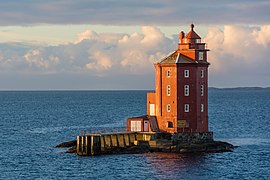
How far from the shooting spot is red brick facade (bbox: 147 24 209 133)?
7562 cm

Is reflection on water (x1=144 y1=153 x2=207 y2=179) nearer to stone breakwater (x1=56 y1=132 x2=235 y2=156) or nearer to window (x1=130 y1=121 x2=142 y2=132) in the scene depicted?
stone breakwater (x1=56 y1=132 x2=235 y2=156)

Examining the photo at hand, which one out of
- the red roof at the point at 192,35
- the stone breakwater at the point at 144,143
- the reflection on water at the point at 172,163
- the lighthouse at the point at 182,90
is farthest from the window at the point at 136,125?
the red roof at the point at 192,35

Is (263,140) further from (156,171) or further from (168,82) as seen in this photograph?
(156,171)

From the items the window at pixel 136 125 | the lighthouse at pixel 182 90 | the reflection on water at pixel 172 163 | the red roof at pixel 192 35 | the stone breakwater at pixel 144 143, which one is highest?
the red roof at pixel 192 35

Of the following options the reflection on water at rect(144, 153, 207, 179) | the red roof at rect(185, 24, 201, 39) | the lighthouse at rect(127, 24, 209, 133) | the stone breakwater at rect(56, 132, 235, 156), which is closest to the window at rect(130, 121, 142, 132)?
the lighthouse at rect(127, 24, 209, 133)

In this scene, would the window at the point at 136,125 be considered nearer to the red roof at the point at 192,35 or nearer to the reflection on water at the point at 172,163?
the reflection on water at the point at 172,163

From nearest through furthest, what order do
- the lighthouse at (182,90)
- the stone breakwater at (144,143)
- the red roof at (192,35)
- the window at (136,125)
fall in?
the stone breakwater at (144,143), the lighthouse at (182,90), the red roof at (192,35), the window at (136,125)

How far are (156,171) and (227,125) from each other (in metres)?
59.2

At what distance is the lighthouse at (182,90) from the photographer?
7562 centimetres

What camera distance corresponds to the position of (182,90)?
249 feet

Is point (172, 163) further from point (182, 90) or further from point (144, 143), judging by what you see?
point (182, 90)

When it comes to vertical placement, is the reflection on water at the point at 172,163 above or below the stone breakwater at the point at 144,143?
below

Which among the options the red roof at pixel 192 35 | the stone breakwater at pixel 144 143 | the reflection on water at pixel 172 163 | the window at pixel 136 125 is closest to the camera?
the reflection on water at pixel 172 163

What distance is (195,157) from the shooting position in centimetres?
7100
